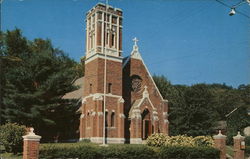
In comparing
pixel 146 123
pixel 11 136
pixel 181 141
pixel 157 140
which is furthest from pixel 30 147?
pixel 146 123

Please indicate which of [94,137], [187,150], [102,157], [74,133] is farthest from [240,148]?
[74,133]

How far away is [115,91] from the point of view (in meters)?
36.4

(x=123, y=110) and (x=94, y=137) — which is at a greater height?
(x=123, y=110)

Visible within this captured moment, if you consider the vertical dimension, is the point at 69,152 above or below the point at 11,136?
below

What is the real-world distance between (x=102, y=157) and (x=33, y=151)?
17.5 feet

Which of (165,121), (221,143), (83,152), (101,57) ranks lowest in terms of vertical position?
(83,152)

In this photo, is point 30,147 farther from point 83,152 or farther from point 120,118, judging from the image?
point 120,118

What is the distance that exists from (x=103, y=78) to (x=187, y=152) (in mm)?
15518

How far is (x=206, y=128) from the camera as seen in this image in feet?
144

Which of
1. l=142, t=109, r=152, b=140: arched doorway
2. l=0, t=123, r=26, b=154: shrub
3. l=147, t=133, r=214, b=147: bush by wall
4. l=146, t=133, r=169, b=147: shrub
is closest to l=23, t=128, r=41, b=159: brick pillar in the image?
l=0, t=123, r=26, b=154: shrub

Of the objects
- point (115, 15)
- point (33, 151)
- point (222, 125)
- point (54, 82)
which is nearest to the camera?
point (33, 151)

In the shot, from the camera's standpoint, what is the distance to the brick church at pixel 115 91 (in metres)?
35.2

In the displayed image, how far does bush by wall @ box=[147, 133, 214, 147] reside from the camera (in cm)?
2828

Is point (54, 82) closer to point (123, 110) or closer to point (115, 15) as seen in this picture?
point (123, 110)
